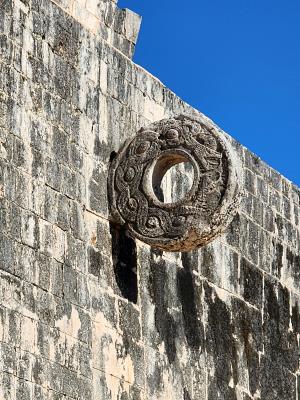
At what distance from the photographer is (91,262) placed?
11812 millimetres

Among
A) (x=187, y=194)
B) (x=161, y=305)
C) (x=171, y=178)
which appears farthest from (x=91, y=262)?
(x=171, y=178)

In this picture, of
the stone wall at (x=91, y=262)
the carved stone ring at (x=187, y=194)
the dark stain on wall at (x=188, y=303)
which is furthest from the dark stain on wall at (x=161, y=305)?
the carved stone ring at (x=187, y=194)

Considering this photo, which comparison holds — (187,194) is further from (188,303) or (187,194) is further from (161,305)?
(188,303)

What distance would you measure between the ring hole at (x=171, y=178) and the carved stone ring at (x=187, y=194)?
0.02 metres

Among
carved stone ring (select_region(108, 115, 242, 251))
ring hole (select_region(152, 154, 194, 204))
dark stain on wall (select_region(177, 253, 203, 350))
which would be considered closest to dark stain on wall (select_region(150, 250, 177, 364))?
dark stain on wall (select_region(177, 253, 203, 350))

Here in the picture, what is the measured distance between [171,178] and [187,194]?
51.5 inches

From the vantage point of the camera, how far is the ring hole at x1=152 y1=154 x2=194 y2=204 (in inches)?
484

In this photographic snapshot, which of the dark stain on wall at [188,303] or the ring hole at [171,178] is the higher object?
the ring hole at [171,178]

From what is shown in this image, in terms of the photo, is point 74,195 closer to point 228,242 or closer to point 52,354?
point 52,354

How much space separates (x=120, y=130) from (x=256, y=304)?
275cm

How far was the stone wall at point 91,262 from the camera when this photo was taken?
35.9 feet

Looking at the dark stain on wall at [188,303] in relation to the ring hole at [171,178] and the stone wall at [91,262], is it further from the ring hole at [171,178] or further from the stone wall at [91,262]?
the ring hole at [171,178]

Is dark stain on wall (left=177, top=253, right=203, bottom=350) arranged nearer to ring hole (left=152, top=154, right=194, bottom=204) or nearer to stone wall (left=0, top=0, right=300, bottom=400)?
stone wall (left=0, top=0, right=300, bottom=400)

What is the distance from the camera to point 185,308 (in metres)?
13.2
